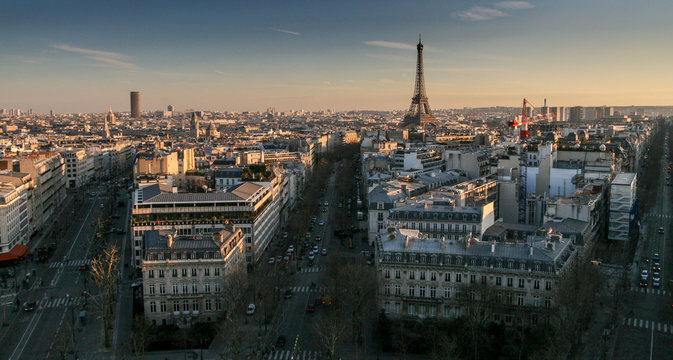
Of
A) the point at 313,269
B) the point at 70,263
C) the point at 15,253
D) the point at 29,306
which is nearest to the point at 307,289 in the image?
the point at 313,269

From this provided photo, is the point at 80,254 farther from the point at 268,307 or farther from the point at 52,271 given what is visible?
the point at 268,307

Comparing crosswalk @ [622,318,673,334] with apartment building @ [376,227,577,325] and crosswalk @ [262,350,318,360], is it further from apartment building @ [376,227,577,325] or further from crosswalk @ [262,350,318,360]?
crosswalk @ [262,350,318,360]

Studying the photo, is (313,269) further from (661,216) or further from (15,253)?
(661,216)

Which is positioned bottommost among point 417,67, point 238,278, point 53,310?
point 53,310

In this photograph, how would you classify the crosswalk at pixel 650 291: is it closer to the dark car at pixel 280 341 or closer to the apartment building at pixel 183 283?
the dark car at pixel 280 341

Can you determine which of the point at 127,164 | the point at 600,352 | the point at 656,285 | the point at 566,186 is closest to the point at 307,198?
the point at 566,186

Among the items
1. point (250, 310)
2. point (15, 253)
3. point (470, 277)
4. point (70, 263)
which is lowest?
point (70, 263)
